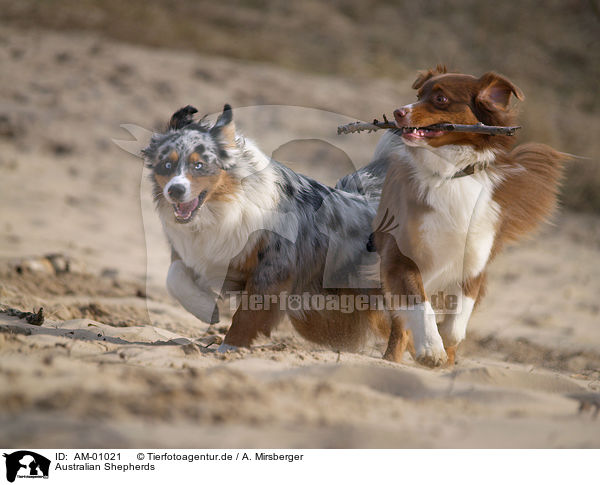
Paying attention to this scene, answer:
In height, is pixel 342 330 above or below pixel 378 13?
below

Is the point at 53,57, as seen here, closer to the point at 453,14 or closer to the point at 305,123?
the point at 305,123

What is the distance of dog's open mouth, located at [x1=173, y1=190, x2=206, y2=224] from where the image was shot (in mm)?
3650

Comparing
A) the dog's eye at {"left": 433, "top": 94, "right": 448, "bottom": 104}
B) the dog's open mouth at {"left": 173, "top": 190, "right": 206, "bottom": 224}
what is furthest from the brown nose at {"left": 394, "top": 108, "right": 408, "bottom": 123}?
the dog's open mouth at {"left": 173, "top": 190, "right": 206, "bottom": 224}

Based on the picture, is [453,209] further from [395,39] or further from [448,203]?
[395,39]

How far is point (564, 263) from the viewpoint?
27.3 ft

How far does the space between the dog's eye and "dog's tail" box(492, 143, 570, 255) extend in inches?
17.9

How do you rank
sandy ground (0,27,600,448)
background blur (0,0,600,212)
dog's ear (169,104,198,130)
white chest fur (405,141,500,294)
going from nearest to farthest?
sandy ground (0,27,600,448)
white chest fur (405,141,500,294)
dog's ear (169,104,198,130)
background blur (0,0,600,212)

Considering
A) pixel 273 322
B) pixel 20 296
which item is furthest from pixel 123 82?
pixel 273 322

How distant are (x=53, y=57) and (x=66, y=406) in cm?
1013

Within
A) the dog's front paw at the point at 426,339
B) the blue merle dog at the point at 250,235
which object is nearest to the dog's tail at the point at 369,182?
the blue merle dog at the point at 250,235

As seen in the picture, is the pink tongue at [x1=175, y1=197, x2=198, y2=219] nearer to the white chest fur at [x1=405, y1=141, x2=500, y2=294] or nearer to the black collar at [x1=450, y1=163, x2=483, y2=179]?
the white chest fur at [x1=405, y1=141, x2=500, y2=294]

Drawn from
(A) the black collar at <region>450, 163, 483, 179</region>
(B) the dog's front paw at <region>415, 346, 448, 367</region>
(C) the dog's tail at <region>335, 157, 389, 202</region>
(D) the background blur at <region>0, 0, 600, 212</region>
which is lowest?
(B) the dog's front paw at <region>415, 346, 448, 367</region>
